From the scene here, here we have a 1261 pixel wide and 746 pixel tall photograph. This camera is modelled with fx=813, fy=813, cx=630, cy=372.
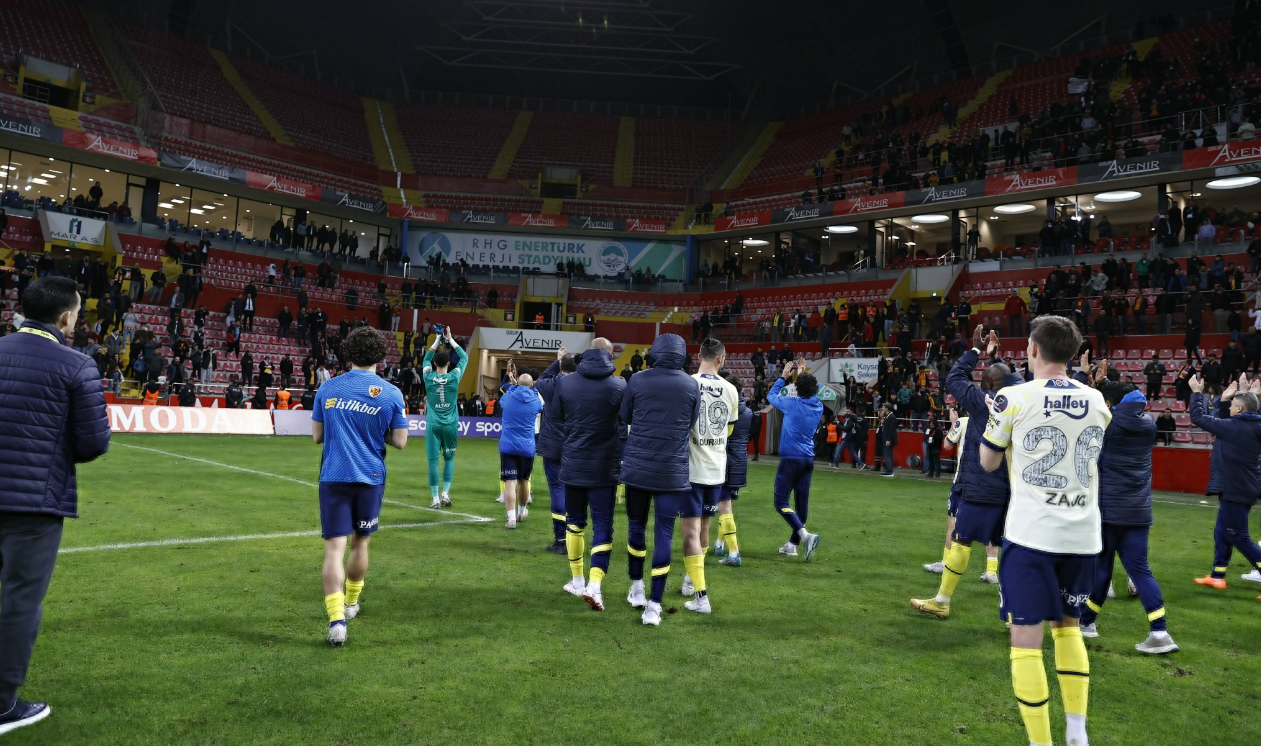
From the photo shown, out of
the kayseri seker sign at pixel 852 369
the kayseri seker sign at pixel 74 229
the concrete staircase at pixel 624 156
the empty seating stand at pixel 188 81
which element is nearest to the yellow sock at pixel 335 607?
the kayseri seker sign at pixel 852 369

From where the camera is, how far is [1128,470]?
6.13 metres

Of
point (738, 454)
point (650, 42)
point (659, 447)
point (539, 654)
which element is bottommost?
point (539, 654)

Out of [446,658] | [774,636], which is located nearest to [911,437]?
[774,636]

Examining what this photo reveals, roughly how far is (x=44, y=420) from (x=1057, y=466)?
16.3 feet

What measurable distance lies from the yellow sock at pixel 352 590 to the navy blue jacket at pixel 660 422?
2.11 meters

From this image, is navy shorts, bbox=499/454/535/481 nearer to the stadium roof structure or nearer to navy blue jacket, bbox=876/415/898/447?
navy blue jacket, bbox=876/415/898/447

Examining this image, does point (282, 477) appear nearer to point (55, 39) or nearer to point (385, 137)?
point (55, 39)

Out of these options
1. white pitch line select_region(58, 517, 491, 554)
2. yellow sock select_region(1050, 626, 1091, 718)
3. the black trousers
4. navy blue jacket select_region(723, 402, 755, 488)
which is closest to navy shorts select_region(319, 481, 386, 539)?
the black trousers

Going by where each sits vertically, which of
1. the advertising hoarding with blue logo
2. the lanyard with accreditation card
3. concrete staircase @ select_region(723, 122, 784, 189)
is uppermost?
concrete staircase @ select_region(723, 122, 784, 189)

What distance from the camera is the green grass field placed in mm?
4273

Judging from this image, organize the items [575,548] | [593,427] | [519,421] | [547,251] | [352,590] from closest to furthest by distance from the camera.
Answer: [352,590] → [593,427] → [575,548] → [519,421] → [547,251]

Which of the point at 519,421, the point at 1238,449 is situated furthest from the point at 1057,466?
the point at 519,421

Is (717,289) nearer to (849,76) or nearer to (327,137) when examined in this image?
(849,76)

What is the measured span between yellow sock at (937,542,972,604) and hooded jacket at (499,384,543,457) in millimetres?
4992
